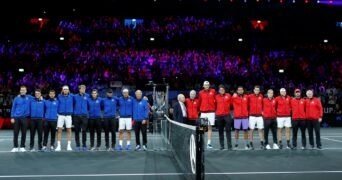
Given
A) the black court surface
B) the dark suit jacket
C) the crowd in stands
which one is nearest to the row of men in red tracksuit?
the dark suit jacket

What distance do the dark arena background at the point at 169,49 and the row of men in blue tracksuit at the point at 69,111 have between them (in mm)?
2315

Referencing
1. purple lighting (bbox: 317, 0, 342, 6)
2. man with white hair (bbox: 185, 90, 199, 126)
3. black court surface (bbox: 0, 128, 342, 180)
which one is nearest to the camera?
black court surface (bbox: 0, 128, 342, 180)

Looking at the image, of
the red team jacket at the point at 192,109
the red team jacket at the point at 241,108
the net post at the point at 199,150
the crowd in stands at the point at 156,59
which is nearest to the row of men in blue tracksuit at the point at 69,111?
the red team jacket at the point at 192,109

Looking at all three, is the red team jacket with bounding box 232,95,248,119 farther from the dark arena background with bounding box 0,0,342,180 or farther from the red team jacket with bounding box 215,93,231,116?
the dark arena background with bounding box 0,0,342,180

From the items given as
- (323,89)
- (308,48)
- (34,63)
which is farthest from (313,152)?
(308,48)

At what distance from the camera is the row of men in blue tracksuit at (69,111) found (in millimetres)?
15445

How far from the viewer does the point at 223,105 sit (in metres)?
15.9

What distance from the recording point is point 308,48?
129 feet

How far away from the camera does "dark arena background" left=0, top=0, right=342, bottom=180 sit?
30797 mm

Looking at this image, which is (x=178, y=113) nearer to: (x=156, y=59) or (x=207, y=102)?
(x=207, y=102)

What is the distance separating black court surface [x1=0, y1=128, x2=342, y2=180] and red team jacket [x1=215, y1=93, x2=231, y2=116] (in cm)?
144

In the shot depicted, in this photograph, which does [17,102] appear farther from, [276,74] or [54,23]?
[54,23]

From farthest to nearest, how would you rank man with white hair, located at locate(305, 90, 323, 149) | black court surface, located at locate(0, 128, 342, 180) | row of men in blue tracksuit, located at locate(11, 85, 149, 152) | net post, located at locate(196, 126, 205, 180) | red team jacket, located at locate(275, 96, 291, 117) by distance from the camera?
red team jacket, located at locate(275, 96, 291, 117), man with white hair, located at locate(305, 90, 323, 149), row of men in blue tracksuit, located at locate(11, 85, 149, 152), black court surface, located at locate(0, 128, 342, 180), net post, located at locate(196, 126, 205, 180)

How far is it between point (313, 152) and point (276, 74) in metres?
20.7
